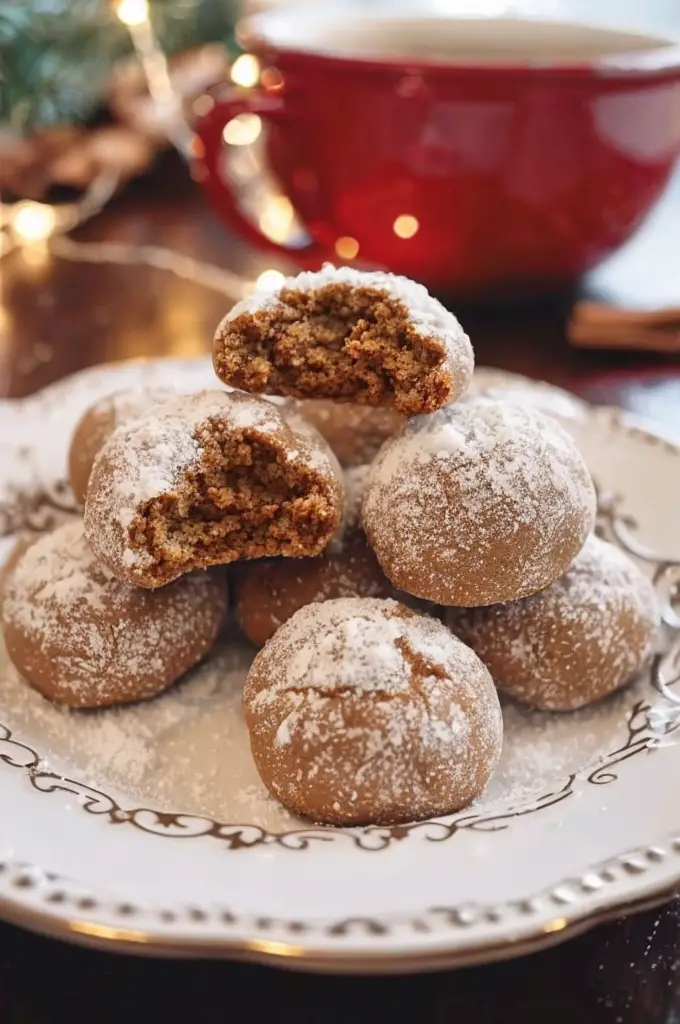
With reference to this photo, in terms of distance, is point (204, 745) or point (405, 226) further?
point (405, 226)

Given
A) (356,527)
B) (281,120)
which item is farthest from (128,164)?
(356,527)

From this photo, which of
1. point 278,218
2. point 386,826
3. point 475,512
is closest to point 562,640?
point 475,512

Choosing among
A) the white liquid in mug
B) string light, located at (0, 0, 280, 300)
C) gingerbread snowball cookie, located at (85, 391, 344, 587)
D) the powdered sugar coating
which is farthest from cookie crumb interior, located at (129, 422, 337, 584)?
the white liquid in mug

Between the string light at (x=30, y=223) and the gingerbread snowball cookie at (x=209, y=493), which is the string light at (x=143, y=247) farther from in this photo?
the gingerbread snowball cookie at (x=209, y=493)

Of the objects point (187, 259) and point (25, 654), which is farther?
point (187, 259)

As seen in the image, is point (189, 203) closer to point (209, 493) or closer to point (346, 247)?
point (346, 247)

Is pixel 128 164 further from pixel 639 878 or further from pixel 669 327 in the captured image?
pixel 639 878
